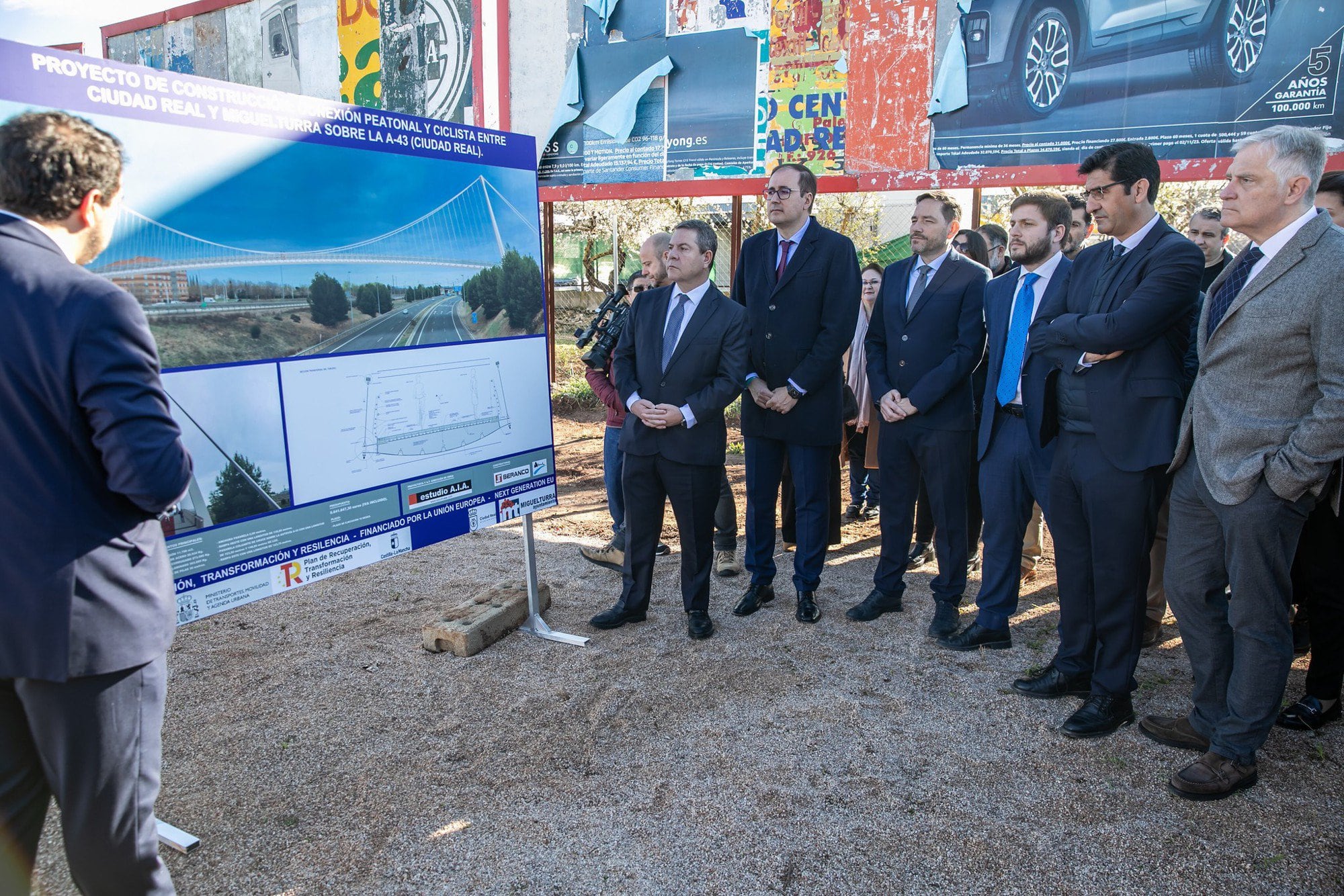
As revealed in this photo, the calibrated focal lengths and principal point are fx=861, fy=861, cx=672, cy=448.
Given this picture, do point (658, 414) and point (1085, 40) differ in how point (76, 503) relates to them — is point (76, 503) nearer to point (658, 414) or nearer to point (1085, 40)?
point (658, 414)

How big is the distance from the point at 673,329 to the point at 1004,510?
6.14ft

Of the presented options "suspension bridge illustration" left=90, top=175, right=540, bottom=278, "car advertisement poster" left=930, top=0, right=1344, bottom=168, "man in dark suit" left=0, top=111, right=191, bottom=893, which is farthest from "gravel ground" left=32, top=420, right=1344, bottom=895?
"car advertisement poster" left=930, top=0, right=1344, bottom=168

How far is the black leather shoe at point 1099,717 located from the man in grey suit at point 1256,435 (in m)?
0.37

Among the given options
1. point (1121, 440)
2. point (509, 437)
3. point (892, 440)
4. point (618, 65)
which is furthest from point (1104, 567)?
point (618, 65)

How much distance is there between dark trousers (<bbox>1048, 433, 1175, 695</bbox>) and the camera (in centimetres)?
329

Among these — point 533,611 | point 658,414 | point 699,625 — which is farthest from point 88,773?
point 699,625

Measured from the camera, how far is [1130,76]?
23.0 ft

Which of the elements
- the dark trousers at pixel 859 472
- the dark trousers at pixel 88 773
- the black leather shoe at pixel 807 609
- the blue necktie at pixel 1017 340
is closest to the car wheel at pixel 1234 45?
the dark trousers at pixel 859 472

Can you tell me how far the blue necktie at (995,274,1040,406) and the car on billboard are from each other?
4.18 metres

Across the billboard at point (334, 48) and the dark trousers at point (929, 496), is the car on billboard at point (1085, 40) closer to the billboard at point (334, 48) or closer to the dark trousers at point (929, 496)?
the dark trousers at point (929, 496)

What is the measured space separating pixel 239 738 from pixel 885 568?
3.20 meters

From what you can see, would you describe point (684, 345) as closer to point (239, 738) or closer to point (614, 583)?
point (614, 583)

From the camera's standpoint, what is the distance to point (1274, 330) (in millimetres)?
2734

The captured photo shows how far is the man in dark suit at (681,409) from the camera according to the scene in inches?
170
